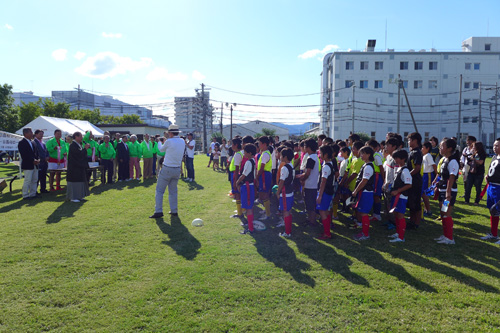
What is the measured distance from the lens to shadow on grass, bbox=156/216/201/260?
17.5 feet

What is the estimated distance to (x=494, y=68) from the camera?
53594 mm

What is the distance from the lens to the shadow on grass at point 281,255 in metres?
4.42

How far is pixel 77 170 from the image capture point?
9.38 meters

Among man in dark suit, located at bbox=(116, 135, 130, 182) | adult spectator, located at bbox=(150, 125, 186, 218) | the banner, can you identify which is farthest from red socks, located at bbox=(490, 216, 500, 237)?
the banner

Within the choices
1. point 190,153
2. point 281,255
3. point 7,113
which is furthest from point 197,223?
point 7,113

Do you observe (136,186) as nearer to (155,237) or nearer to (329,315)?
(155,237)

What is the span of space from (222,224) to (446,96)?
5932 cm

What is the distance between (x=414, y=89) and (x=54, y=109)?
5383 cm

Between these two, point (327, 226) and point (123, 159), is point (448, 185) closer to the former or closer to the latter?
point (327, 226)

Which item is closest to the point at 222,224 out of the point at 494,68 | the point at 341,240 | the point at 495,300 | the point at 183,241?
the point at 183,241

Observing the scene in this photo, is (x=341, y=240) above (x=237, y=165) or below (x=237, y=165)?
below

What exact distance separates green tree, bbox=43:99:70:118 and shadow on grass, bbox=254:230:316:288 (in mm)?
39133

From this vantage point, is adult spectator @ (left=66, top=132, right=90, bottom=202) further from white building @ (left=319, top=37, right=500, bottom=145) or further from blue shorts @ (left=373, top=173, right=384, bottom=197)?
white building @ (left=319, top=37, right=500, bottom=145)

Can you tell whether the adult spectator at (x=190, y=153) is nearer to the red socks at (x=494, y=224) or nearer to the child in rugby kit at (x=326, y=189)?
the child in rugby kit at (x=326, y=189)
